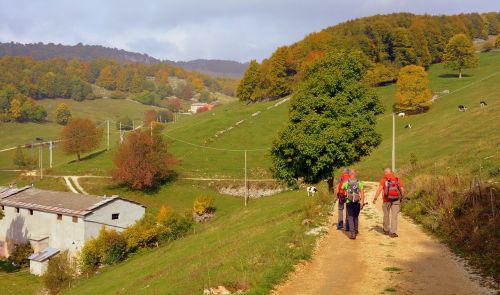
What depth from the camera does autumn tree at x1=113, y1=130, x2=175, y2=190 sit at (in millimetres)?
69062

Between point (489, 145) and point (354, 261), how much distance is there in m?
30.8

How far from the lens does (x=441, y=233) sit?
17750 millimetres

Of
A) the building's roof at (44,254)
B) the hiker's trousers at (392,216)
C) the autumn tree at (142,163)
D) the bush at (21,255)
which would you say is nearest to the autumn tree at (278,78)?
the autumn tree at (142,163)

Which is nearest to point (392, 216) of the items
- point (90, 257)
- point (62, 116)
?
point (90, 257)

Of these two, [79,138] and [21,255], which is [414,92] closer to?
Result: [79,138]

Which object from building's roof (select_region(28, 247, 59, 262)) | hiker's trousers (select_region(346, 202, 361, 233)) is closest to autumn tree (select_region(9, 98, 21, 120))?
building's roof (select_region(28, 247, 59, 262))

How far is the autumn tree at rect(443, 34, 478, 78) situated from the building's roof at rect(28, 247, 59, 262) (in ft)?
318

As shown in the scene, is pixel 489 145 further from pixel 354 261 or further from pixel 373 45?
pixel 373 45

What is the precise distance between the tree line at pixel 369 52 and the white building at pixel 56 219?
73888 mm

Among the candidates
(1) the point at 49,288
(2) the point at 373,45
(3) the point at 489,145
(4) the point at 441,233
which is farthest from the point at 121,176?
(2) the point at 373,45

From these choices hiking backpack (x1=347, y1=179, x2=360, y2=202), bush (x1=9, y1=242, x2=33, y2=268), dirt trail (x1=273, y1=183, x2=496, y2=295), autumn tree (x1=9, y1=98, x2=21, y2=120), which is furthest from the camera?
autumn tree (x1=9, y1=98, x2=21, y2=120)

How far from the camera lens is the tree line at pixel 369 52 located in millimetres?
119938

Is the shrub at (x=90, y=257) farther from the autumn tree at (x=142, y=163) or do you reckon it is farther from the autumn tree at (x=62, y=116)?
the autumn tree at (x=62, y=116)

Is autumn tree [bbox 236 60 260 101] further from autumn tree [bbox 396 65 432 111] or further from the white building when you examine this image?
the white building
